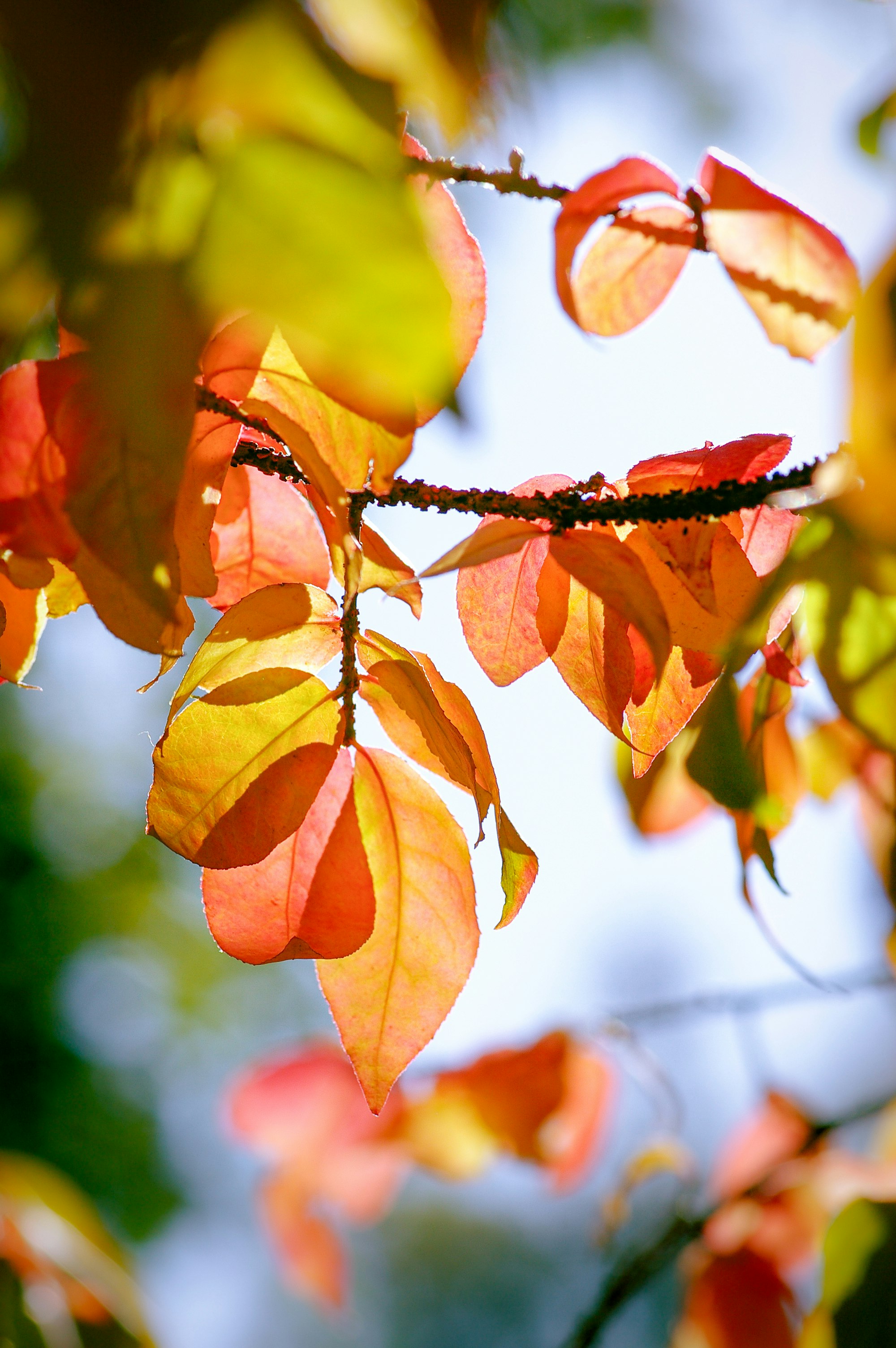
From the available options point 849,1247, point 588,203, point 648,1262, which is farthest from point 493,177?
point 648,1262

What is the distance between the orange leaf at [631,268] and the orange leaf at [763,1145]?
31.7 inches

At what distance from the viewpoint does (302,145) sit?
17 centimetres

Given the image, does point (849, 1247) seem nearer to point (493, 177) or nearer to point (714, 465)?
point (714, 465)

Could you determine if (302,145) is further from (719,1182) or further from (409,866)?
(719,1182)

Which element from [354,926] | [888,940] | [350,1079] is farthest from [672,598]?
[350,1079]

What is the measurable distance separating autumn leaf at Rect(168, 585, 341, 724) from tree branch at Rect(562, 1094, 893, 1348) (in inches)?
16.9

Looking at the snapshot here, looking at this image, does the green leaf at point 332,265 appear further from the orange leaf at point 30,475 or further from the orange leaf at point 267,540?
the orange leaf at point 267,540

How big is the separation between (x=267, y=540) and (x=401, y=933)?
0.66ft

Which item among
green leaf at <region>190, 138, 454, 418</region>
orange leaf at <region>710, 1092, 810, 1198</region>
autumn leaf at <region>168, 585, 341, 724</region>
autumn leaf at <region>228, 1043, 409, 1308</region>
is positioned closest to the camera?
green leaf at <region>190, 138, 454, 418</region>

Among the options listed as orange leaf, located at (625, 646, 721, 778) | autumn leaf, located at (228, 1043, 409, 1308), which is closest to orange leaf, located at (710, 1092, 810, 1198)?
autumn leaf, located at (228, 1043, 409, 1308)

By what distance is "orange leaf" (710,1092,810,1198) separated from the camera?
38.4 inches

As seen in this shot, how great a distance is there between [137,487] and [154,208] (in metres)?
0.11

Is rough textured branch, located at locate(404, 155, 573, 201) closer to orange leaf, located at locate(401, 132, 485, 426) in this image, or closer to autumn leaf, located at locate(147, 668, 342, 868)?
orange leaf, located at locate(401, 132, 485, 426)

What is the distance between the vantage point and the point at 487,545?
323 millimetres
